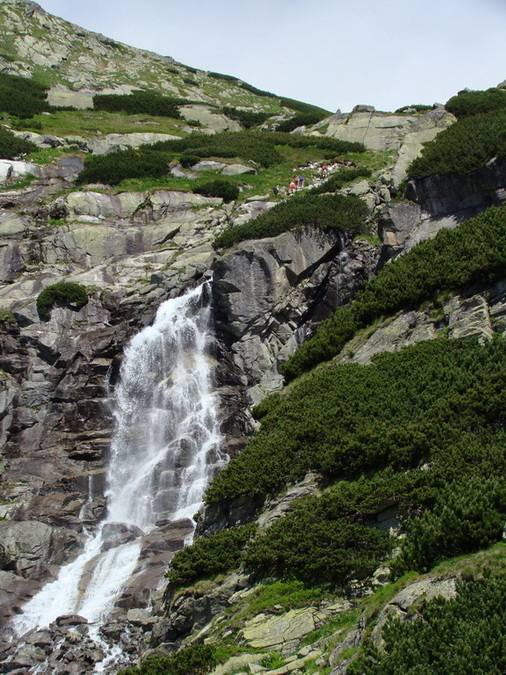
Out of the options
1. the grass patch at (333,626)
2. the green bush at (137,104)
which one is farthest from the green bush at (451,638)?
the green bush at (137,104)

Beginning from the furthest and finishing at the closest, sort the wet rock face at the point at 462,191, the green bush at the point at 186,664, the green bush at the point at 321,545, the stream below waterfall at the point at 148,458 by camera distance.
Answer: the wet rock face at the point at 462,191 → the stream below waterfall at the point at 148,458 → the green bush at the point at 321,545 → the green bush at the point at 186,664

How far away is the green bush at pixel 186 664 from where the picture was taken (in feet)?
31.7

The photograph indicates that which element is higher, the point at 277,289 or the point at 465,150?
the point at 465,150

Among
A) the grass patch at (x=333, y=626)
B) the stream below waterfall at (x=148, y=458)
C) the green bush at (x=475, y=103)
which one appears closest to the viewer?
the grass patch at (x=333, y=626)

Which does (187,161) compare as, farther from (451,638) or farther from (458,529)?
(451,638)

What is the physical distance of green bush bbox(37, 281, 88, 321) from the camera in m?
31.8

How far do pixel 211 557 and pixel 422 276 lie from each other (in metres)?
12.2

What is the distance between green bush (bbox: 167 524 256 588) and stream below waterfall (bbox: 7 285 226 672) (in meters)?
4.78

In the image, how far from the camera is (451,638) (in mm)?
6672

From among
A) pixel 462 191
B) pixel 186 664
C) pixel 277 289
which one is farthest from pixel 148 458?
pixel 462 191

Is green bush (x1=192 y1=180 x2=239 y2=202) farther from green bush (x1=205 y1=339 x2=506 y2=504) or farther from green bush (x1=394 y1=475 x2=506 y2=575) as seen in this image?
green bush (x1=394 y1=475 x2=506 y2=575)

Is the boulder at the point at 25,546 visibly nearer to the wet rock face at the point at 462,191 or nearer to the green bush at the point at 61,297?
the green bush at the point at 61,297

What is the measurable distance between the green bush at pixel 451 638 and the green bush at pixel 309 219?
2502cm

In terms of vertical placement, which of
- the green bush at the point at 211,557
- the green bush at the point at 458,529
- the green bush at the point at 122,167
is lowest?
the green bush at the point at 211,557
